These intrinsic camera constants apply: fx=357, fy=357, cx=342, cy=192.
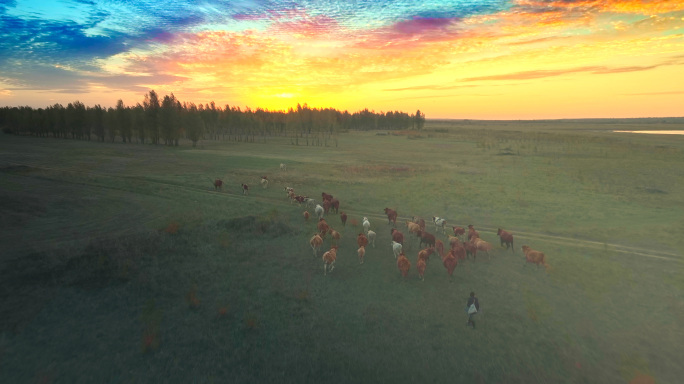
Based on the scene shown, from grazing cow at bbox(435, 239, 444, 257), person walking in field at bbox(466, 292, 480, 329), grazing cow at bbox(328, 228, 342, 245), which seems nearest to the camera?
person walking in field at bbox(466, 292, 480, 329)

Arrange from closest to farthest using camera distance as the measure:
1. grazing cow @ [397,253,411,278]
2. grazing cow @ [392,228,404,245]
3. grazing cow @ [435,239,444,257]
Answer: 1. grazing cow @ [397,253,411,278]
2. grazing cow @ [435,239,444,257]
3. grazing cow @ [392,228,404,245]

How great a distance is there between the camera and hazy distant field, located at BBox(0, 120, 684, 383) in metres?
10.4

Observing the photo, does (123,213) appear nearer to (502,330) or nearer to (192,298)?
(192,298)

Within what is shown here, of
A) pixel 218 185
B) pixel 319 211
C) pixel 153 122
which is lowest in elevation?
pixel 319 211

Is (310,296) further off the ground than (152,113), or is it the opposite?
(152,113)

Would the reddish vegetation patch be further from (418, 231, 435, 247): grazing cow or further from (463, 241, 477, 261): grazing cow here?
(463, 241, 477, 261): grazing cow

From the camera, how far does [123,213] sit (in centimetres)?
2377

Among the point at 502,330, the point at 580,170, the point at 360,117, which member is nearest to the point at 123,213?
the point at 502,330

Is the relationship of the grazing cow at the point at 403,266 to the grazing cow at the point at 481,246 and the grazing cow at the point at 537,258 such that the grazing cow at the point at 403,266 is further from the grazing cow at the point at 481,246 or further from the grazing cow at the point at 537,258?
the grazing cow at the point at 537,258

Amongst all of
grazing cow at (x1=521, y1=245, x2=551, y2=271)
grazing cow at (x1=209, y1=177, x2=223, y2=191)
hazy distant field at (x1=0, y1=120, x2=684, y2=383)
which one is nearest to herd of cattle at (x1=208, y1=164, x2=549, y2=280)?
grazing cow at (x1=521, y1=245, x2=551, y2=271)

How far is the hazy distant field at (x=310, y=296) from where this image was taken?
10.4 m

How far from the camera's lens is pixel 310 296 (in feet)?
Result: 46.1

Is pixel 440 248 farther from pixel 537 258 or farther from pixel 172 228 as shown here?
pixel 172 228

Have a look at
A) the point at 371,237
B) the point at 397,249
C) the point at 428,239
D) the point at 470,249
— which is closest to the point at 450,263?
the point at 470,249
